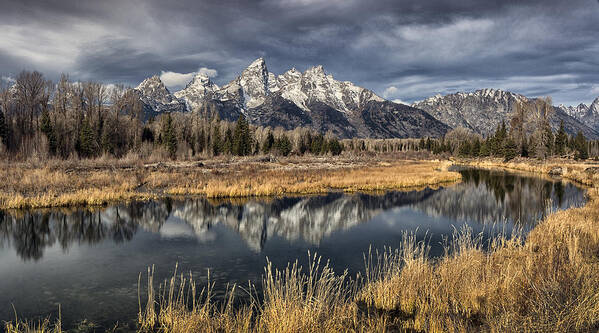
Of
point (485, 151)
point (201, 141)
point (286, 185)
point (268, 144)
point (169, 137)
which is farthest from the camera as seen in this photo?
point (485, 151)

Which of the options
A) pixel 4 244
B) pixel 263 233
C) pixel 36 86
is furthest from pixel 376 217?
pixel 36 86

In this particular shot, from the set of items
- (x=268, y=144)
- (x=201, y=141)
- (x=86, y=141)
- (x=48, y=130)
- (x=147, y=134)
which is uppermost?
(x=147, y=134)

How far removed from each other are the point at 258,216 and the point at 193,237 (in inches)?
215

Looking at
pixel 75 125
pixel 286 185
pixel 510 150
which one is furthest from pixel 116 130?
pixel 510 150

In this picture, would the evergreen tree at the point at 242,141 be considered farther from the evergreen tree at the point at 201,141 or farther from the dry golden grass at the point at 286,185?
the dry golden grass at the point at 286,185

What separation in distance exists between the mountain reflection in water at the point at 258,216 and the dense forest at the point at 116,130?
115ft

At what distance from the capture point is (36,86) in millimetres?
62438

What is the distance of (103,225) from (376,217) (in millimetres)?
15941

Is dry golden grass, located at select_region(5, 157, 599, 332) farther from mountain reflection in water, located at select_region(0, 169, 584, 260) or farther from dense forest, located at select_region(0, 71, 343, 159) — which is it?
dense forest, located at select_region(0, 71, 343, 159)

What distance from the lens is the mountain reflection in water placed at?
1603cm

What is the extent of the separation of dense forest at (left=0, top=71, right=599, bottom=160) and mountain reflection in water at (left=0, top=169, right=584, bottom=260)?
3507cm

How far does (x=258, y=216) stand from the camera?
68.4 feet

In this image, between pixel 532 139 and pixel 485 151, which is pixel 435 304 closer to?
pixel 532 139

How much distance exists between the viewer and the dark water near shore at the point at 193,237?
31.9 feet
